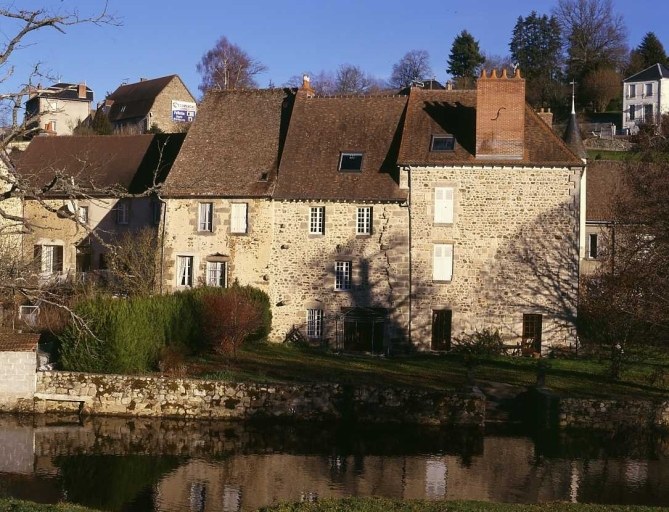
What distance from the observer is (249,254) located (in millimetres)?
32781

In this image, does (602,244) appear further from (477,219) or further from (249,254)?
(249,254)

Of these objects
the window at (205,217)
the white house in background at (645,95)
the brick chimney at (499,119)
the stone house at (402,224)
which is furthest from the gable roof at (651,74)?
the window at (205,217)

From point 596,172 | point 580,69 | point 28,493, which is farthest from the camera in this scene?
point 580,69

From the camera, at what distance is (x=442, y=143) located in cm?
3203

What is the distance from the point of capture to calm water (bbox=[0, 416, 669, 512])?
17.7 meters

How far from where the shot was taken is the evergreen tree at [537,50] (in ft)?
264

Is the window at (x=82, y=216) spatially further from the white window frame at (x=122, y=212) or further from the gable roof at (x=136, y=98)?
the gable roof at (x=136, y=98)

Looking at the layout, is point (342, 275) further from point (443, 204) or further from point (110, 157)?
point (110, 157)

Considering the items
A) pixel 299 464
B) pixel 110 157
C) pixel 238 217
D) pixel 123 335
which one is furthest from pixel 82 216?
pixel 110 157

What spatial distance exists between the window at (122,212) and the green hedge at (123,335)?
10250 millimetres

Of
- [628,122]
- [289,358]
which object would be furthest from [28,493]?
[628,122]

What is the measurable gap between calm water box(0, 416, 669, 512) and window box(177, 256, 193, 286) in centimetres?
1024

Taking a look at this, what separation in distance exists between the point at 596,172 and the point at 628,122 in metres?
31.6

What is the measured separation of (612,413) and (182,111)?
4833 centimetres
